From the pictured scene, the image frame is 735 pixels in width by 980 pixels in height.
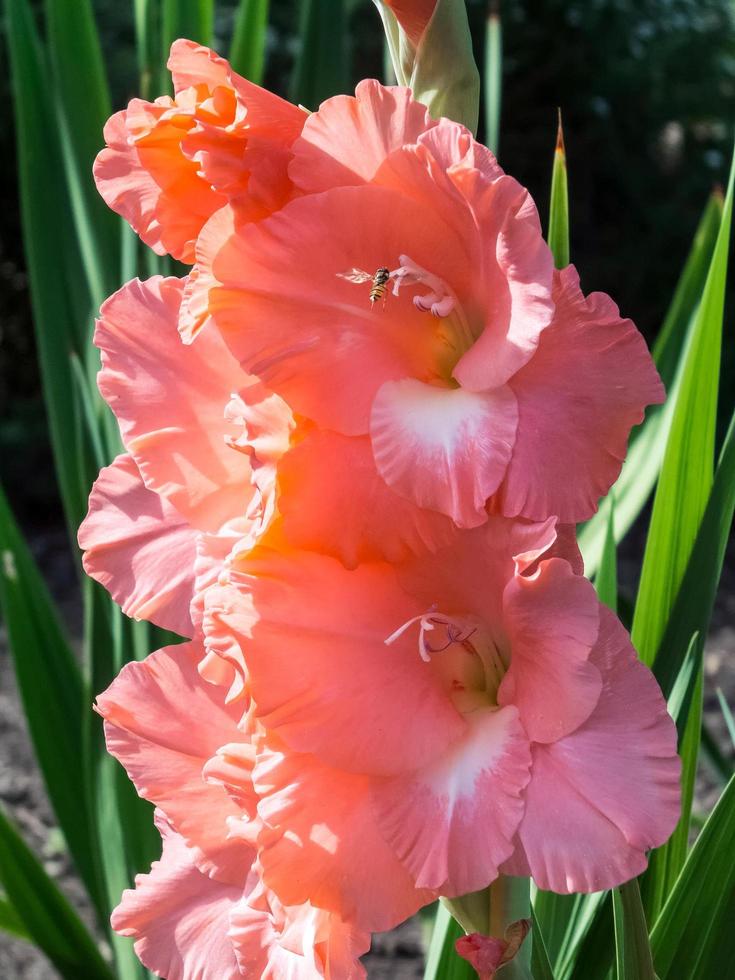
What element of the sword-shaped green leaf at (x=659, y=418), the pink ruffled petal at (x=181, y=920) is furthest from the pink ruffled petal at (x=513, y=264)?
the sword-shaped green leaf at (x=659, y=418)

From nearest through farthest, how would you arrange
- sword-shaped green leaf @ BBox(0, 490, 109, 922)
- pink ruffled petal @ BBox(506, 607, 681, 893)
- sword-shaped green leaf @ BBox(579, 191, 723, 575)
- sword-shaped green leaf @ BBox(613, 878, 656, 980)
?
pink ruffled petal @ BBox(506, 607, 681, 893)
sword-shaped green leaf @ BBox(613, 878, 656, 980)
sword-shaped green leaf @ BBox(579, 191, 723, 575)
sword-shaped green leaf @ BBox(0, 490, 109, 922)

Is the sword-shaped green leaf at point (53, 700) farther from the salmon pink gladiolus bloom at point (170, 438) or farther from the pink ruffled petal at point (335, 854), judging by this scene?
the pink ruffled petal at point (335, 854)

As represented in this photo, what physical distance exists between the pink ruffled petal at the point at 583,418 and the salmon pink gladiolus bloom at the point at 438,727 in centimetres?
2

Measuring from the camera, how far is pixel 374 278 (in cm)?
52

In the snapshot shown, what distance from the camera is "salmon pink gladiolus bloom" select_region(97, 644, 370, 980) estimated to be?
24.6 inches

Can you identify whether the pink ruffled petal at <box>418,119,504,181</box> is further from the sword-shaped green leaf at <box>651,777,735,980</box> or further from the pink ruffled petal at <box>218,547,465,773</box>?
the sword-shaped green leaf at <box>651,777,735,980</box>

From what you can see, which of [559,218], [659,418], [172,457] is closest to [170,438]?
[172,457]

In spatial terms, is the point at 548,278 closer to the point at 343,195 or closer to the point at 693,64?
the point at 343,195

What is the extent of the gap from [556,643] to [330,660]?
0.10 metres

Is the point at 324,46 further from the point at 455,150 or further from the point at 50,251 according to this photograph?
the point at 455,150

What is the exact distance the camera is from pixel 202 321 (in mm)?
540

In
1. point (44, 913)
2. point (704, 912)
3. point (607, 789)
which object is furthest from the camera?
point (44, 913)

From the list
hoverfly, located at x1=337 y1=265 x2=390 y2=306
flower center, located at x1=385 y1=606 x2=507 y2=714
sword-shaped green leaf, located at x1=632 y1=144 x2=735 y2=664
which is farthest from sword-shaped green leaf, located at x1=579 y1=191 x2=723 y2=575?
hoverfly, located at x1=337 y1=265 x2=390 y2=306

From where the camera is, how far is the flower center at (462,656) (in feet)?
1.80
